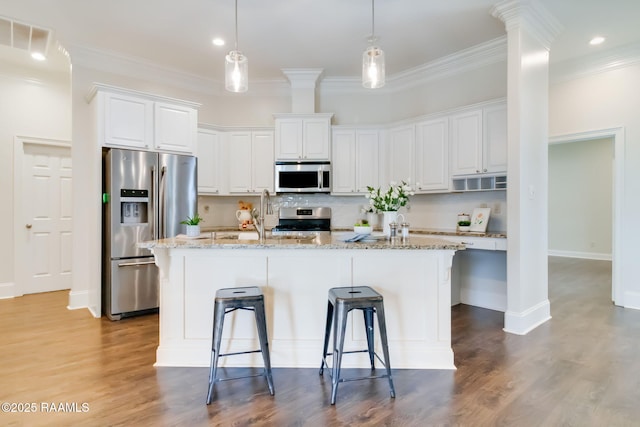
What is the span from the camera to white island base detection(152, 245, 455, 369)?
251cm

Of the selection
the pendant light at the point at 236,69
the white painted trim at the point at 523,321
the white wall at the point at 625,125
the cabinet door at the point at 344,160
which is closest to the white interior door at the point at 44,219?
the pendant light at the point at 236,69

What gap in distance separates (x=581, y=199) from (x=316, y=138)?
6.86 metres

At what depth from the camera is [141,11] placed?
3328 mm

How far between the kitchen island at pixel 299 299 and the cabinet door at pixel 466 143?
1.96m

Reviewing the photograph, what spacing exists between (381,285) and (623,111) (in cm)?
386

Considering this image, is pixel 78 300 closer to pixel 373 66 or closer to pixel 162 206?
pixel 162 206

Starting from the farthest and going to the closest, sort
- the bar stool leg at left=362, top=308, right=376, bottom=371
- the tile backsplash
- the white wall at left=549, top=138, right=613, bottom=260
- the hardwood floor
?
the white wall at left=549, top=138, right=613, bottom=260 → the tile backsplash → the bar stool leg at left=362, top=308, right=376, bottom=371 → the hardwood floor

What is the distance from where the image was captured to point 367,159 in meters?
4.88

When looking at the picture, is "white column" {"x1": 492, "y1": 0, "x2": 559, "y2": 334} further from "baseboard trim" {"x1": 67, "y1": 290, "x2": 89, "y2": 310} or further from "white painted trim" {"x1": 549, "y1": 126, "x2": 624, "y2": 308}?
"baseboard trim" {"x1": 67, "y1": 290, "x2": 89, "y2": 310}

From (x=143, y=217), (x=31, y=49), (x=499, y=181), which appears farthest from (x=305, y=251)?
(x=31, y=49)

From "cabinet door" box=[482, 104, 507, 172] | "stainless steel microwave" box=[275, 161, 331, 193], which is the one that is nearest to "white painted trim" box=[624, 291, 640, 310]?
"cabinet door" box=[482, 104, 507, 172]

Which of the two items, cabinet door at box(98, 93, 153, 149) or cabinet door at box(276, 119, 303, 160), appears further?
cabinet door at box(276, 119, 303, 160)

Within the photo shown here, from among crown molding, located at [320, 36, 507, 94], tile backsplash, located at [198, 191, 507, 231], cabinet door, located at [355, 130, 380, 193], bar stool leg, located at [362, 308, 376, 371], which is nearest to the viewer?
bar stool leg, located at [362, 308, 376, 371]

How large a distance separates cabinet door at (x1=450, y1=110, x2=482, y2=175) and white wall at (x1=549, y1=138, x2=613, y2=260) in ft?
15.0
